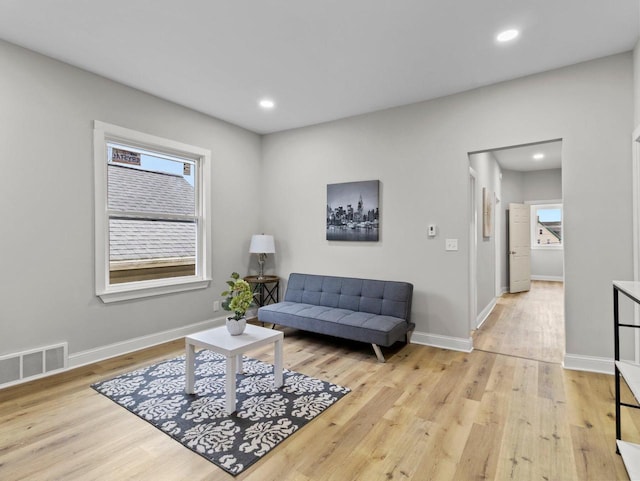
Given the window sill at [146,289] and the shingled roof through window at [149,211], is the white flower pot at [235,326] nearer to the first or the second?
the window sill at [146,289]

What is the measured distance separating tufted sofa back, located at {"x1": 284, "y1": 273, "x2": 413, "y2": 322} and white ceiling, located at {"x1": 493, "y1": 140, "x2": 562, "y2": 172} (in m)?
3.34

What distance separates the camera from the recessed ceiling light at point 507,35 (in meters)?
2.49

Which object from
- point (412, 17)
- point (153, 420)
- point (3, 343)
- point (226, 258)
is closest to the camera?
point (153, 420)

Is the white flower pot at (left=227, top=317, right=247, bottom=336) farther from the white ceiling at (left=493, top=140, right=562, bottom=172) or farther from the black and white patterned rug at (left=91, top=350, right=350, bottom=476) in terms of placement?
the white ceiling at (left=493, top=140, right=562, bottom=172)

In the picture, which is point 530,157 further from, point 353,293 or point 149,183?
point 149,183

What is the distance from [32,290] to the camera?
2.79 m

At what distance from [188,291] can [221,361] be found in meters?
1.18

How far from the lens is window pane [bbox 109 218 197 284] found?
3430 mm

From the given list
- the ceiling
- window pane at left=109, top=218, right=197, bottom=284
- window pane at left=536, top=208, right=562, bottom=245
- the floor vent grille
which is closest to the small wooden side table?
window pane at left=109, top=218, right=197, bottom=284

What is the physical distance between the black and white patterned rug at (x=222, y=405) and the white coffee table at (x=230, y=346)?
0.34ft

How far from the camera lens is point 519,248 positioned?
24.8 feet

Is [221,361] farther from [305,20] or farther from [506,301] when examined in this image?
[506,301]

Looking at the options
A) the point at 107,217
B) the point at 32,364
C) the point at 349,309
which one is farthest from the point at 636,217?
the point at 32,364

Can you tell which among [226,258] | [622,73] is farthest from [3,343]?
[622,73]
